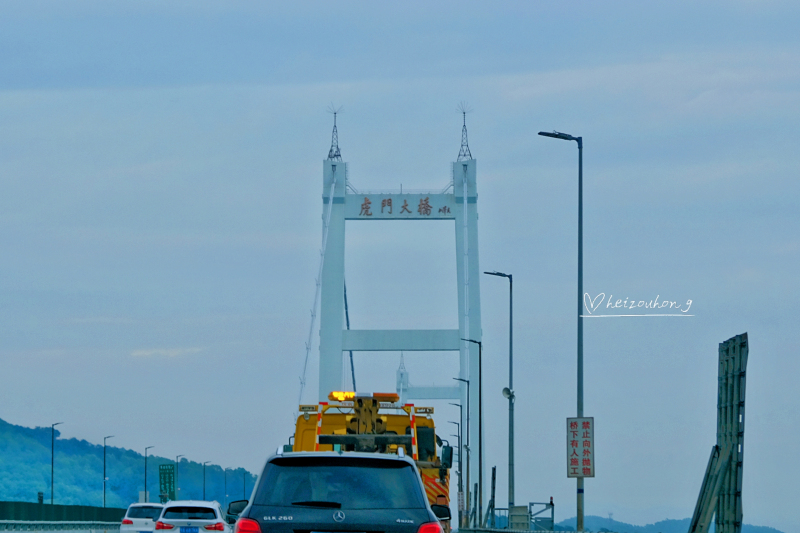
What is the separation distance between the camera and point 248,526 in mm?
8430

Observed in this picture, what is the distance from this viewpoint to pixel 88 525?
4778cm

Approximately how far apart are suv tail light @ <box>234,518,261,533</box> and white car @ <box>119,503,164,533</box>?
16355 mm

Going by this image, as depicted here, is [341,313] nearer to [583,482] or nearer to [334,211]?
[334,211]

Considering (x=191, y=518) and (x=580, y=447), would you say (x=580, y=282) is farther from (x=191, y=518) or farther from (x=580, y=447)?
(x=191, y=518)

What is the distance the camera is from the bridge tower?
53.1 meters

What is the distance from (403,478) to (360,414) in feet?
30.2

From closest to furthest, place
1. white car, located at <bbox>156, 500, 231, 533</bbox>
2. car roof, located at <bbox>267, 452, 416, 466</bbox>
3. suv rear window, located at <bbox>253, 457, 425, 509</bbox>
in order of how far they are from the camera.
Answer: suv rear window, located at <bbox>253, 457, 425, 509</bbox>, car roof, located at <bbox>267, 452, 416, 466</bbox>, white car, located at <bbox>156, 500, 231, 533</bbox>

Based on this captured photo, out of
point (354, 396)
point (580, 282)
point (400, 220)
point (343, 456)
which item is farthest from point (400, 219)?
point (343, 456)

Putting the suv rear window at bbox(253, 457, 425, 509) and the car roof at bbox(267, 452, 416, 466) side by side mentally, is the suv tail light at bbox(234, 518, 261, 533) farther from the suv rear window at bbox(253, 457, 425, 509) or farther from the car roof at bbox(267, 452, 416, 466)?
the car roof at bbox(267, 452, 416, 466)

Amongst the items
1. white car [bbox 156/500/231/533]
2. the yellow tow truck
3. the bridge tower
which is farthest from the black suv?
the bridge tower

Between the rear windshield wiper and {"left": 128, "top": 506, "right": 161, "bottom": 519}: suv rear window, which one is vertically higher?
the rear windshield wiper

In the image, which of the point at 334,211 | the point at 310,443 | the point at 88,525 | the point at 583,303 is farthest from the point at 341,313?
the point at 310,443

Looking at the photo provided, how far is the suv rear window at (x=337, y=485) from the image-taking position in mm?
8492

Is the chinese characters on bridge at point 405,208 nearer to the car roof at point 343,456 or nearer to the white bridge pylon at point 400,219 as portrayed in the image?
the white bridge pylon at point 400,219
